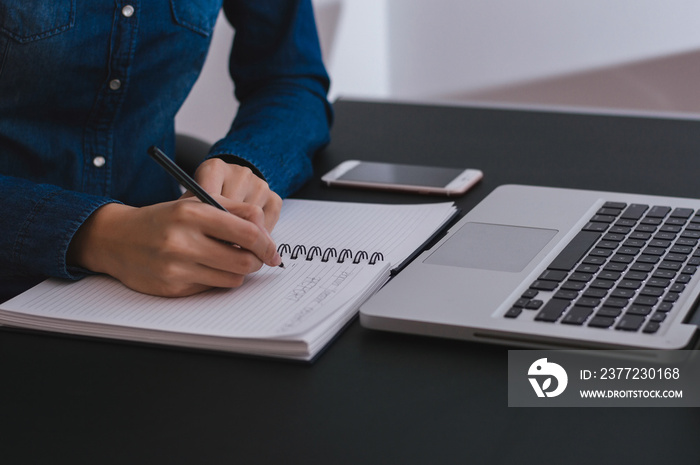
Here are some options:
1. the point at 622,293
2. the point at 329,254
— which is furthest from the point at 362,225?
the point at 622,293

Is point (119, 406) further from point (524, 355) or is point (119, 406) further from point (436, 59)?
point (436, 59)

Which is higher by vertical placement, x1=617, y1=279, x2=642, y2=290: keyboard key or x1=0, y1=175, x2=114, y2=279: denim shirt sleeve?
x1=0, y1=175, x2=114, y2=279: denim shirt sleeve

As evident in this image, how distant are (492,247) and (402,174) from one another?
289 mm

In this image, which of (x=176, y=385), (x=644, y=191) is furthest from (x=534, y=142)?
(x=176, y=385)

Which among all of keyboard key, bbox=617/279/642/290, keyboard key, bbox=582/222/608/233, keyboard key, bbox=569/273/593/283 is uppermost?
keyboard key, bbox=582/222/608/233

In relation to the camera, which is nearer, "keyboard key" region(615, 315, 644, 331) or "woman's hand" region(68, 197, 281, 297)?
"keyboard key" region(615, 315, 644, 331)

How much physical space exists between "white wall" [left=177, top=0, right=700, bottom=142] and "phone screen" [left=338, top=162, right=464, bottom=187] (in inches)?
81.0

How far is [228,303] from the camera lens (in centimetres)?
75

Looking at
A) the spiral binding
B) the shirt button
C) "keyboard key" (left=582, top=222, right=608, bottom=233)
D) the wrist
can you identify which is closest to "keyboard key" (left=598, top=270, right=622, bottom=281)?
"keyboard key" (left=582, top=222, right=608, bottom=233)

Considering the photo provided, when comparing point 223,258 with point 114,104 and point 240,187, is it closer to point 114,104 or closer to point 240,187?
point 240,187

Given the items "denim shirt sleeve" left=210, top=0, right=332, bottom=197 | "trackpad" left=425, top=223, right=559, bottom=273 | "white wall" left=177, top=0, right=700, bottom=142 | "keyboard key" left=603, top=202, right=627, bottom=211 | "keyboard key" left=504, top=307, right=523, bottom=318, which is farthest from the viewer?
"white wall" left=177, top=0, right=700, bottom=142

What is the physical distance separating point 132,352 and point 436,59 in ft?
10.0

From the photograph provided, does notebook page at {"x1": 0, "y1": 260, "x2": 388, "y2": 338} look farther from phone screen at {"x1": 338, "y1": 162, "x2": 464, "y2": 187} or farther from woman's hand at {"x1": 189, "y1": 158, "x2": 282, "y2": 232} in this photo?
phone screen at {"x1": 338, "y1": 162, "x2": 464, "y2": 187}

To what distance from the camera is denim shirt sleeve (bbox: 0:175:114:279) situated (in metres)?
0.82
